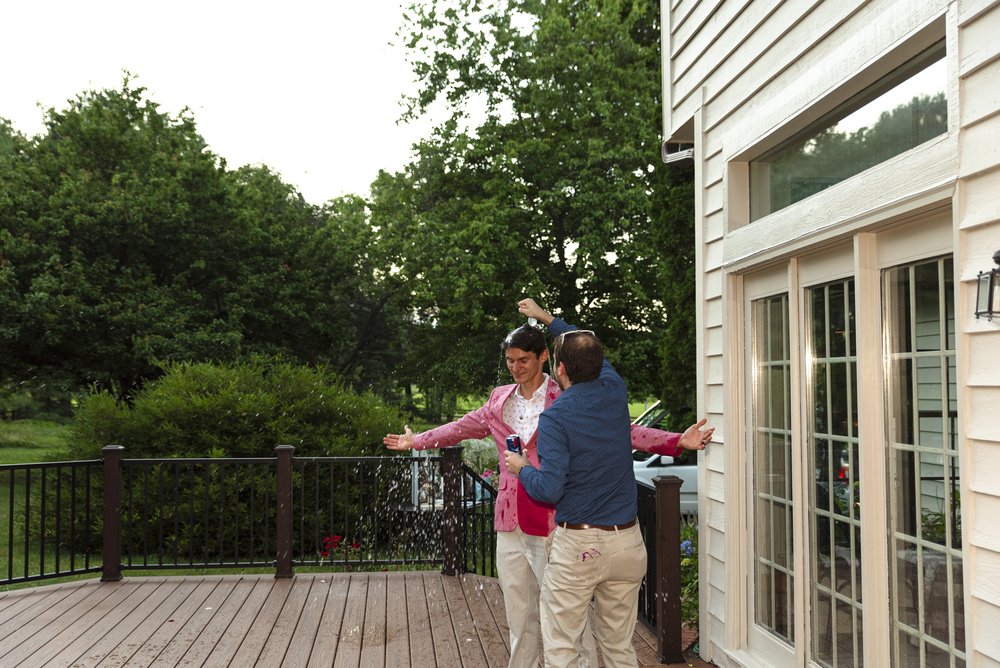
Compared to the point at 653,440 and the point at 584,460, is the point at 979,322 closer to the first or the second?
the point at 584,460

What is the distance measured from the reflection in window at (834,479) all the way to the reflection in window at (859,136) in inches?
17.7

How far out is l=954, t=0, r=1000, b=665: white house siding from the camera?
91.2 inches

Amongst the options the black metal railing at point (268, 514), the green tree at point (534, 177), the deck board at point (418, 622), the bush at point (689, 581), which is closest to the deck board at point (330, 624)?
the deck board at point (418, 622)

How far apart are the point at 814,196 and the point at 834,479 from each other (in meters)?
1.07

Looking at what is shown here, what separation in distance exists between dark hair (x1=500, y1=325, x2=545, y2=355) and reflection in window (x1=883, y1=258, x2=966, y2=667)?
1.37 m

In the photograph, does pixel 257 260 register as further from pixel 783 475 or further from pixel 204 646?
pixel 783 475

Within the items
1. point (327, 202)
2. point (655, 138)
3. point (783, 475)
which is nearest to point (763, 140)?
point (783, 475)

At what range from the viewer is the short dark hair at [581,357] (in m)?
3.21

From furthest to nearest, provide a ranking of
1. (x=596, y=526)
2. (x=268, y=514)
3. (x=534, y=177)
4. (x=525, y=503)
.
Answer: (x=534, y=177) → (x=268, y=514) → (x=525, y=503) → (x=596, y=526)

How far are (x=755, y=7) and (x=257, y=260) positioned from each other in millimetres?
16464

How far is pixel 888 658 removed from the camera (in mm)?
2947

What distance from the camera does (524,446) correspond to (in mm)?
3756

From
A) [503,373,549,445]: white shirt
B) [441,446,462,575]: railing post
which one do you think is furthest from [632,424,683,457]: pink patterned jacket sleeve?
[441,446,462,575]: railing post

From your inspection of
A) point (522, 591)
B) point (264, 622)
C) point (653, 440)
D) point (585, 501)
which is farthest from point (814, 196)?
point (264, 622)
